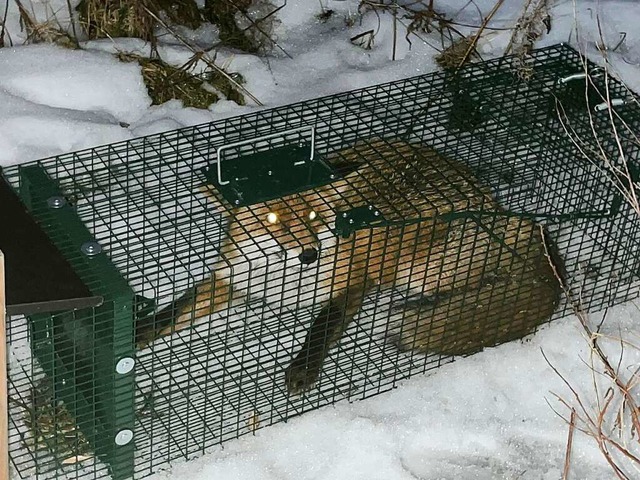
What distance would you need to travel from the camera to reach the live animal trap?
102 inches

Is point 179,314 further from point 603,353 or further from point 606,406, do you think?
point 603,353

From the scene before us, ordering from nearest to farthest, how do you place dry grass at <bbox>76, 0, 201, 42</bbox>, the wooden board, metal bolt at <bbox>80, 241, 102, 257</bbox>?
the wooden board, metal bolt at <bbox>80, 241, 102, 257</bbox>, dry grass at <bbox>76, 0, 201, 42</bbox>

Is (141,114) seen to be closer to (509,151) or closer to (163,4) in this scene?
(163,4)

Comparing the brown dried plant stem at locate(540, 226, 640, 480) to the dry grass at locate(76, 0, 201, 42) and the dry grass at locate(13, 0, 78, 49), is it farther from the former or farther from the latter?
the dry grass at locate(13, 0, 78, 49)

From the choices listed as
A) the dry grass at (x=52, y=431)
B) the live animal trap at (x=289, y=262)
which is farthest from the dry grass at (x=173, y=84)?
the dry grass at (x=52, y=431)

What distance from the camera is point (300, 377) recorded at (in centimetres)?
296

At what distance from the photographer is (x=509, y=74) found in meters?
3.33

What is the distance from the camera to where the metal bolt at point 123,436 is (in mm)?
2641

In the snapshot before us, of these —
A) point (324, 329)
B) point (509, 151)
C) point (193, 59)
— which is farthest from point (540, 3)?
point (324, 329)

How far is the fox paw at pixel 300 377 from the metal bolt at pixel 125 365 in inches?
20.8

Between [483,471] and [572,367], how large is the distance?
48 centimetres

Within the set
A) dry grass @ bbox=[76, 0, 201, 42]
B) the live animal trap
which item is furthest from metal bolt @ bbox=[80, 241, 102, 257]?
dry grass @ bbox=[76, 0, 201, 42]

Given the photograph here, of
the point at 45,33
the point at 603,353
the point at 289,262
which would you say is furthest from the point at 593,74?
the point at 45,33

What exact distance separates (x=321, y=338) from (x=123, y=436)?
589 millimetres
